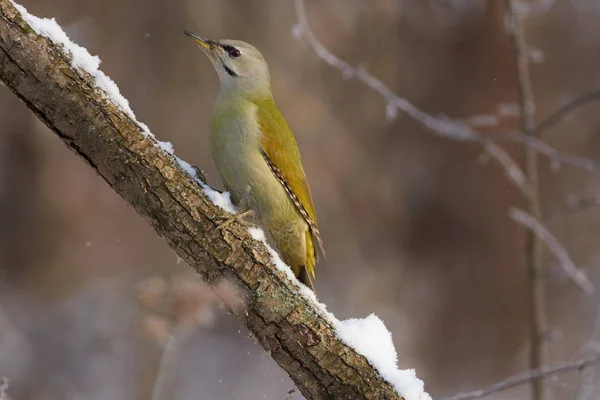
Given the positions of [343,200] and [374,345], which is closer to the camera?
[374,345]

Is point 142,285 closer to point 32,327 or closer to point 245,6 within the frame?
point 32,327

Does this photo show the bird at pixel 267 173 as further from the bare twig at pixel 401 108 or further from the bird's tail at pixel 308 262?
the bare twig at pixel 401 108

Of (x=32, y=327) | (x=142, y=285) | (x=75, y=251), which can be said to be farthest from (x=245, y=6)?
(x=142, y=285)

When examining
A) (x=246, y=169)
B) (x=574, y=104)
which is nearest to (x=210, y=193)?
(x=246, y=169)

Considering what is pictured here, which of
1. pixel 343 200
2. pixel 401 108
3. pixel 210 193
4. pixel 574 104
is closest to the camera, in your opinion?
pixel 210 193

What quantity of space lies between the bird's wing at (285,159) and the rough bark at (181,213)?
107 centimetres

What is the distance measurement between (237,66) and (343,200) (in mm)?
5287

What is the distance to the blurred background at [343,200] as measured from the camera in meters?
7.71

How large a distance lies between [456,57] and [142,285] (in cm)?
755

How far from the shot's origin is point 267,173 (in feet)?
10.7

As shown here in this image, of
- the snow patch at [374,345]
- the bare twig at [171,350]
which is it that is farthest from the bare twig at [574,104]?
the bare twig at [171,350]

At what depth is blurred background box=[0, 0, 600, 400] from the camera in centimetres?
771

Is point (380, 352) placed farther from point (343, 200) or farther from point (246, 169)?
point (343, 200)

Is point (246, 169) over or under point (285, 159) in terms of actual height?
under
